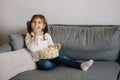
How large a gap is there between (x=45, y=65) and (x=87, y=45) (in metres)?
Result: 0.54

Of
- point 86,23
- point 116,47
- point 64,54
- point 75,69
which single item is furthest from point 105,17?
point 75,69

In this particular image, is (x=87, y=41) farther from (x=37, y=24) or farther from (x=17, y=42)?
(x=17, y=42)

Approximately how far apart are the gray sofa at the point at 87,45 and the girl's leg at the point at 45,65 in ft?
0.17

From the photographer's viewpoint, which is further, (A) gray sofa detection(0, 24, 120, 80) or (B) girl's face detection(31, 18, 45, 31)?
(B) girl's face detection(31, 18, 45, 31)

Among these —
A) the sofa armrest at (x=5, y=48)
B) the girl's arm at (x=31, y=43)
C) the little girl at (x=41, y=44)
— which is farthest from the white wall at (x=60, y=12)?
the sofa armrest at (x=5, y=48)

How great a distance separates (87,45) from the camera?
240 centimetres

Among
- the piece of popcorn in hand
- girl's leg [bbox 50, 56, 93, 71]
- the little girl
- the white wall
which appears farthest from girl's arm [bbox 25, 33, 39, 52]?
the white wall

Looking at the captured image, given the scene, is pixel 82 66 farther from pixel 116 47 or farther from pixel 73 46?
pixel 116 47

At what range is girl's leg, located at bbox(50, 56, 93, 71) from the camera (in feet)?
7.04

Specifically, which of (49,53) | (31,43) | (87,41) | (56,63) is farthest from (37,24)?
(87,41)

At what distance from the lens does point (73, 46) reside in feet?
7.99

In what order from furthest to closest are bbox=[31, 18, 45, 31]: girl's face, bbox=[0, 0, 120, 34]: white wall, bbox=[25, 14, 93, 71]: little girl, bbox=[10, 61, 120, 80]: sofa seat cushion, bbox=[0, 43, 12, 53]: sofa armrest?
bbox=[0, 0, 120, 34]: white wall → bbox=[31, 18, 45, 31]: girl's face → bbox=[0, 43, 12, 53]: sofa armrest → bbox=[25, 14, 93, 71]: little girl → bbox=[10, 61, 120, 80]: sofa seat cushion

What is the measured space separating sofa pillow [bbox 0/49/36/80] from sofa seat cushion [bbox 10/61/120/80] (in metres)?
0.07

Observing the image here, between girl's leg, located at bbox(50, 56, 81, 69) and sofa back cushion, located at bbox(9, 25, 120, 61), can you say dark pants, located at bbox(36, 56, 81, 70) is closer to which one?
girl's leg, located at bbox(50, 56, 81, 69)
